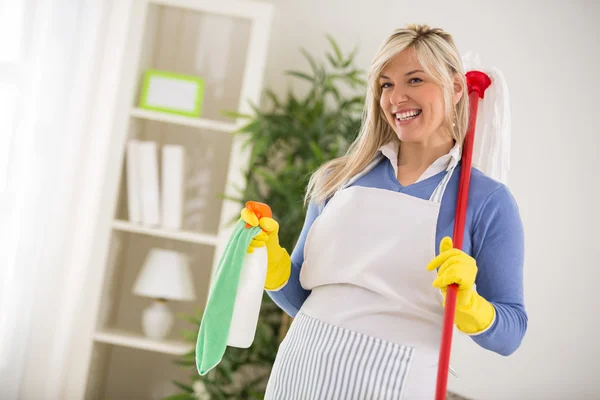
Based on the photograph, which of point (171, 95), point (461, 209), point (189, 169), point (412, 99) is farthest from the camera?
point (189, 169)

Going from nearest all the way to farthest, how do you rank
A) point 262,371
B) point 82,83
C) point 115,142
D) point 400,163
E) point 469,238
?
point 469,238, point 400,163, point 82,83, point 115,142, point 262,371

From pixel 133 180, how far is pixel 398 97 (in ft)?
5.10

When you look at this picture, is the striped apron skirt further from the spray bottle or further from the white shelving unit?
the white shelving unit

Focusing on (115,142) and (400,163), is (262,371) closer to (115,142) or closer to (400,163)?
(115,142)

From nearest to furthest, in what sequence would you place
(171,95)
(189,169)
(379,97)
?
(379,97) → (171,95) → (189,169)

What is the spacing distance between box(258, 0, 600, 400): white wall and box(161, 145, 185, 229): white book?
4.21 feet

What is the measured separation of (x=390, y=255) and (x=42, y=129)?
1.41 metres

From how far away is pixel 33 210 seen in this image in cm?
218

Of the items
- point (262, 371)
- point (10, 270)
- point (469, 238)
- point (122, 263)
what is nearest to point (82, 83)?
point (10, 270)

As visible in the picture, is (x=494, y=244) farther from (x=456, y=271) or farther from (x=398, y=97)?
(x=398, y=97)

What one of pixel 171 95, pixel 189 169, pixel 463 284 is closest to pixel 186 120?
pixel 171 95

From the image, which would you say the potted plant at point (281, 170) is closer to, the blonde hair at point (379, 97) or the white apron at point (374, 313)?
the blonde hair at point (379, 97)

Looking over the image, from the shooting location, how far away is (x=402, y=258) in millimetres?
1238

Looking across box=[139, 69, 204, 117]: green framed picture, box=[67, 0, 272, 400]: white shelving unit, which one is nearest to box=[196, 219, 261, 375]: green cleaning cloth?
box=[139, 69, 204, 117]: green framed picture
